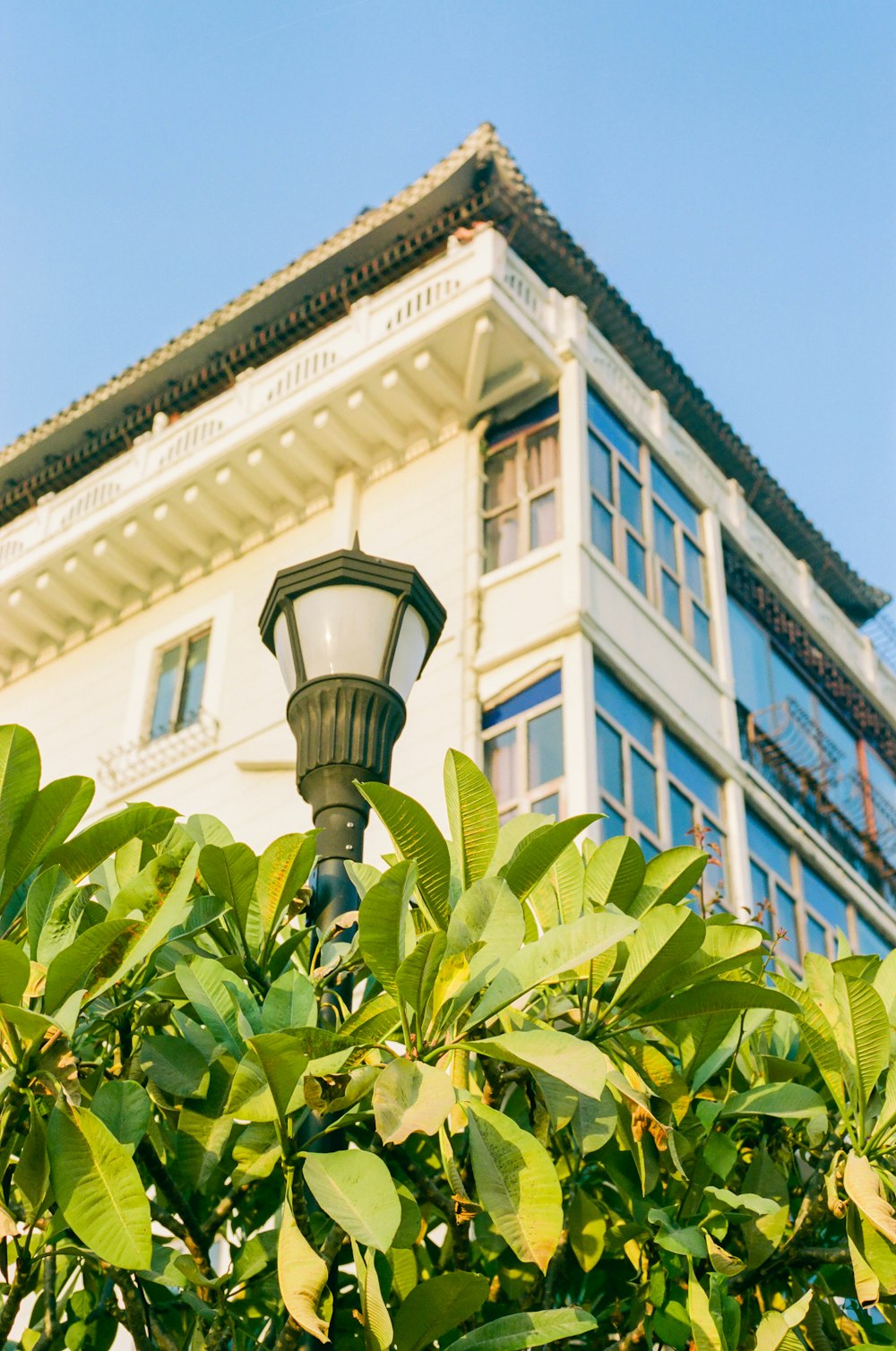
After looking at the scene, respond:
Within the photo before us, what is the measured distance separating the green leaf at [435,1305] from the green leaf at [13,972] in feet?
3.35

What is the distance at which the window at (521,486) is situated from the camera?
12.1 metres

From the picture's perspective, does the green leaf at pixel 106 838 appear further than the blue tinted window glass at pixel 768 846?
No

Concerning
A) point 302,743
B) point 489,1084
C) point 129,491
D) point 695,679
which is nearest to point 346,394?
point 129,491

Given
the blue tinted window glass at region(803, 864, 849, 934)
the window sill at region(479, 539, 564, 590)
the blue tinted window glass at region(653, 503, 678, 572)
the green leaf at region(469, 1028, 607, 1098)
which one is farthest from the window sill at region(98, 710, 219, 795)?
the green leaf at region(469, 1028, 607, 1098)

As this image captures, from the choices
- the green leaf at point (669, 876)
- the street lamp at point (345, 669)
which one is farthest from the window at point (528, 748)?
the green leaf at point (669, 876)

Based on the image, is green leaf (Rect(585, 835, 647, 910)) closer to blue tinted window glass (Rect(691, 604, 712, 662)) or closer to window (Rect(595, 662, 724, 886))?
window (Rect(595, 662, 724, 886))

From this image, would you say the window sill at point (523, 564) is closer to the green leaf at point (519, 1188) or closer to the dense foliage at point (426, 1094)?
the dense foliage at point (426, 1094)

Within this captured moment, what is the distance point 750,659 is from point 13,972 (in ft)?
37.8

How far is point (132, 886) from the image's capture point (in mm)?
3213

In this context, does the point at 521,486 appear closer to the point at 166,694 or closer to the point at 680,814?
the point at 680,814

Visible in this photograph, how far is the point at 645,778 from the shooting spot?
1119 cm

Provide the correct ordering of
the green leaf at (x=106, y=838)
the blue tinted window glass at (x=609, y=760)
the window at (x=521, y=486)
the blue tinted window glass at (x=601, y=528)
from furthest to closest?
the window at (x=521, y=486), the blue tinted window glass at (x=601, y=528), the blue tinted window glass at (x=609, y=760), the green leaf at (x=106, y=838)

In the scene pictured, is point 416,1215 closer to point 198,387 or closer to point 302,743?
point 302,743

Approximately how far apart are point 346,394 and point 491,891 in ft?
33.7
